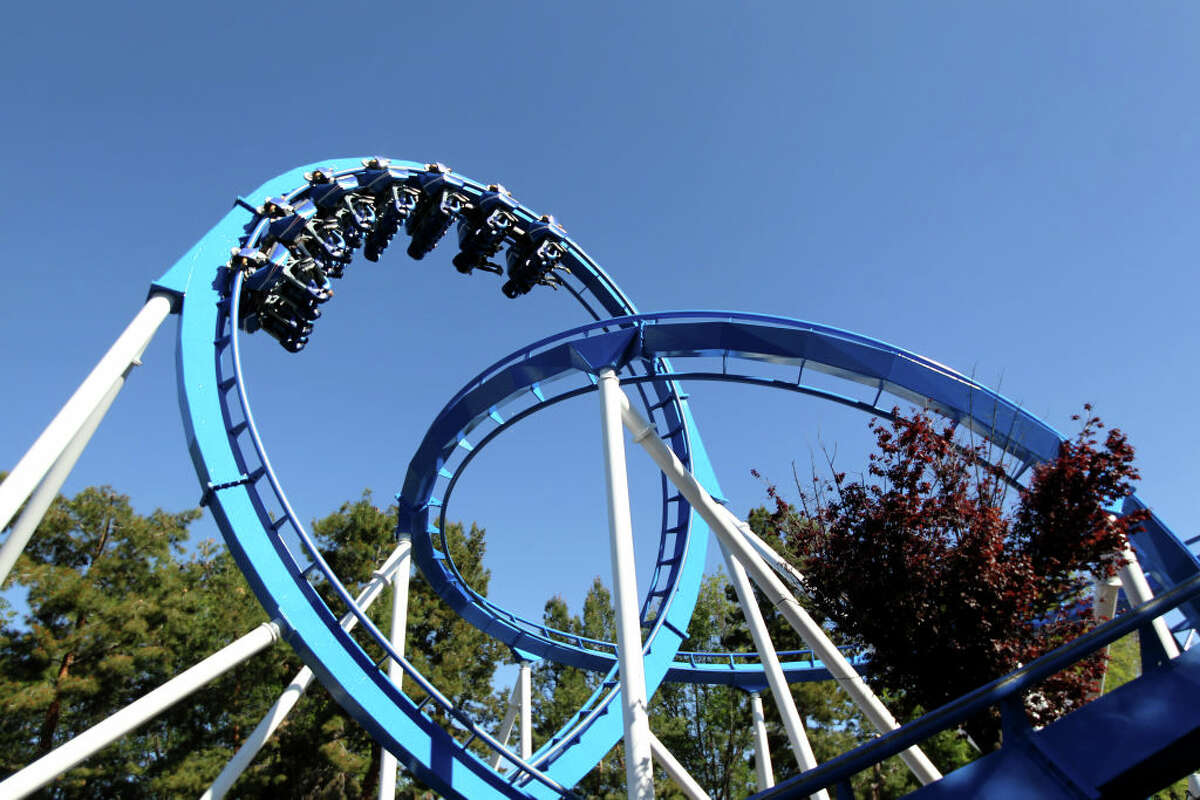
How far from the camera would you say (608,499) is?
6.25 meters

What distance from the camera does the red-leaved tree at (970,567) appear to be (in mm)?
4660

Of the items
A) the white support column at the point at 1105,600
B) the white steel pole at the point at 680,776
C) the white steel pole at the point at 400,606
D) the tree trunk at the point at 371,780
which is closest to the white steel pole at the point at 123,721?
the white steel pole at the point at 400,606

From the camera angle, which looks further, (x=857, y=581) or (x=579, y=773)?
(x=579, y=773)

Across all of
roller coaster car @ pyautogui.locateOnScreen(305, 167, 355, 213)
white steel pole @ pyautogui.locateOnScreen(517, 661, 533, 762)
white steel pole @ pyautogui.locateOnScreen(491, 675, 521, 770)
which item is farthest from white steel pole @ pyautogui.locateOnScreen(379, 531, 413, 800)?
roller coaster car @ pyautogui.locateOnScreen(305, 167, 355, 213)

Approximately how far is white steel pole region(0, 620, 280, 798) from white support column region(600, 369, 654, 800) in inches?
122

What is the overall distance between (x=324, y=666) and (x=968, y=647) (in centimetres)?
502

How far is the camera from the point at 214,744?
17.3m

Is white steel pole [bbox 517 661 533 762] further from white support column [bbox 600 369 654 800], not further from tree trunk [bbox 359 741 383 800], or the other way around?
tree trunk [bbox 359 741 383 800]

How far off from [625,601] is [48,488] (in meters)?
4.74

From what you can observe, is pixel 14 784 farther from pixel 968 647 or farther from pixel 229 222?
pixel 968 647

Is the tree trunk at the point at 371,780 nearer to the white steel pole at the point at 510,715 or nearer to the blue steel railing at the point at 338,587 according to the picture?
the white steel pole at the point at 510,715

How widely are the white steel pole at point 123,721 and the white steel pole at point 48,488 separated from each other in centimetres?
133

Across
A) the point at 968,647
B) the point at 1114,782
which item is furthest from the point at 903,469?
the point at 1114,782

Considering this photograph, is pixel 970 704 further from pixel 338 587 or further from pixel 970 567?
pixel 338 587
